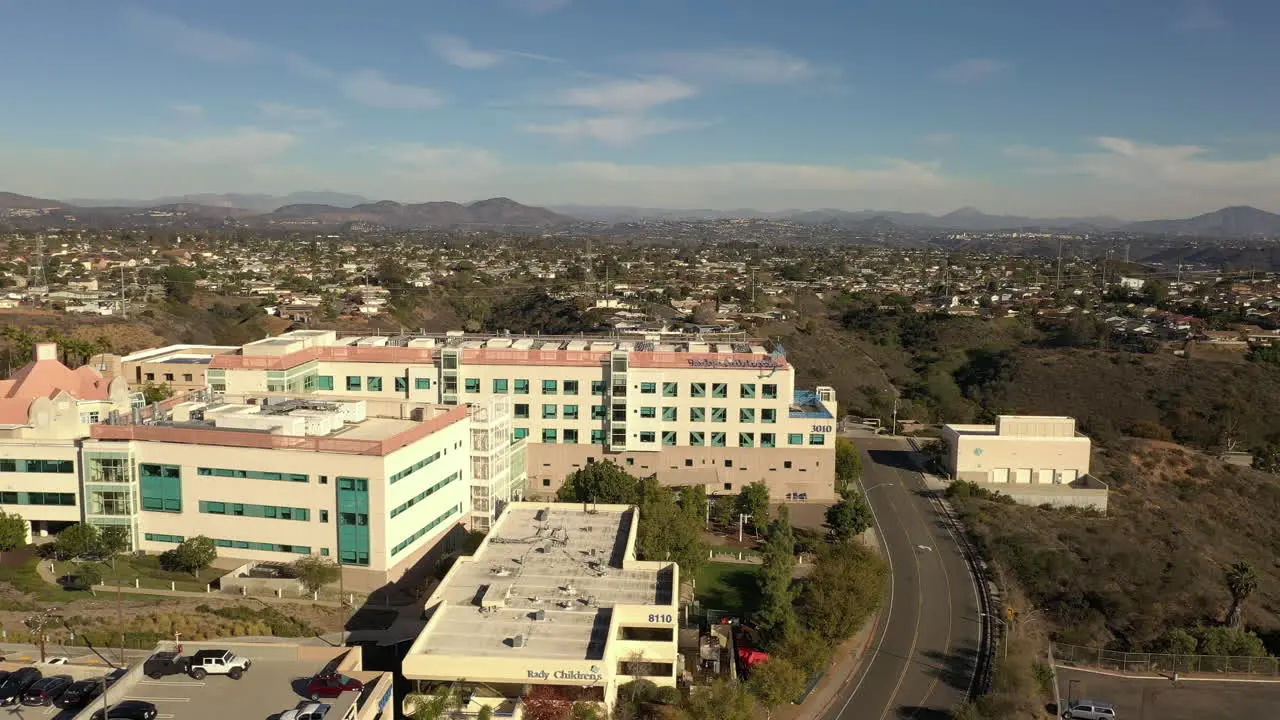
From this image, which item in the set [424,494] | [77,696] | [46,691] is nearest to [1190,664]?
[424,494]

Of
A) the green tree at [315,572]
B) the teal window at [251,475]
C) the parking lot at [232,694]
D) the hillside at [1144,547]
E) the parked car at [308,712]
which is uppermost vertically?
the teal window at [251,475]

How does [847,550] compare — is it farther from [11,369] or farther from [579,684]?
[11,369]

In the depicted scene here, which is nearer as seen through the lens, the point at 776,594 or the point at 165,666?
the point at 165,666

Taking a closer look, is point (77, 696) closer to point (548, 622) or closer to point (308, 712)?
point (308, 712)

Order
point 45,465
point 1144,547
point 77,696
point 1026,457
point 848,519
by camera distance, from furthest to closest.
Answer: point 1026,457 < point 1144,547 < point 848,519 < point 45,465 < point 77,696

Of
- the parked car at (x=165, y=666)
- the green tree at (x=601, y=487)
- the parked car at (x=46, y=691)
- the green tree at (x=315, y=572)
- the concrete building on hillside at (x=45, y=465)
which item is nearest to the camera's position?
the parked car at (x=46, y=691)

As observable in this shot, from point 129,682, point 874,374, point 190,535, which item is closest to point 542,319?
point 874,374

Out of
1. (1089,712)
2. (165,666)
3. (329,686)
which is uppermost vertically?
(329,686)

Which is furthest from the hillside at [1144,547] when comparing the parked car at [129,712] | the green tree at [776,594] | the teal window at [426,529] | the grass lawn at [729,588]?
the parked car at [129,712]

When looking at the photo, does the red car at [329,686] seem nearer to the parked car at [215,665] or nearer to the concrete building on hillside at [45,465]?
the parked car at [215,665]
